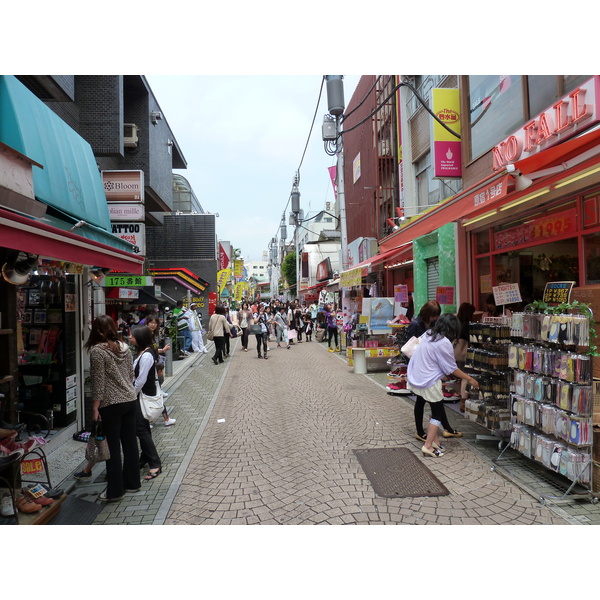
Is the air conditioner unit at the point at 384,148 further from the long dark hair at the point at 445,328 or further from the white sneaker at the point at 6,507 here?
the white sneaker at the point at 6,507

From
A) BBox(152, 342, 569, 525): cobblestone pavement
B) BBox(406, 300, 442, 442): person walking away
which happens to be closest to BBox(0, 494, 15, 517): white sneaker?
BBox(152, 342, 569, 525): cobblestone pavement

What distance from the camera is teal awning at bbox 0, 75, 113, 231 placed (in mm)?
5660

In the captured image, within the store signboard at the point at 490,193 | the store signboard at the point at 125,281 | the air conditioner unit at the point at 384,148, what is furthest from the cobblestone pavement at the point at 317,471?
the air conditioner unit at the point at 384,148

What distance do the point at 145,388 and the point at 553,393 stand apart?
4.57 m

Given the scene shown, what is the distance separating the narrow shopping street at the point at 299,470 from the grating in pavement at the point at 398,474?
0.10 meters

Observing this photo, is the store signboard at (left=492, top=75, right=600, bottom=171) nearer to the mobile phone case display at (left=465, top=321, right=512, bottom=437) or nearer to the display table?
the mobile phone case display at (left=465, top=321, right=512, bottom=437)

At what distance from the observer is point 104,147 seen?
1045 cm

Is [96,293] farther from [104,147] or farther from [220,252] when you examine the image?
[220,252]

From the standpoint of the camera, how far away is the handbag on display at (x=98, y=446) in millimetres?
4480

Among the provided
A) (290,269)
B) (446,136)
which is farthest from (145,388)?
(290,269)

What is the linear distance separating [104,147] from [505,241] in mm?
9534

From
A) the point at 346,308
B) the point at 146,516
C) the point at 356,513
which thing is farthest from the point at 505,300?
the point at 346,308

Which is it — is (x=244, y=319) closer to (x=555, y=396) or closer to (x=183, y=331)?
(x=183, y=331)

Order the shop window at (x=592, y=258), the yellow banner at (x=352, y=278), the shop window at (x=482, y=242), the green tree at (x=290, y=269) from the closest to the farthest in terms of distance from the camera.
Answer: the shop window at (x=592, y=258)
the shop window at (x=482, y=242)
the yellow banner at (x=352, y=278)
the green tree at (x=290, y=269)
